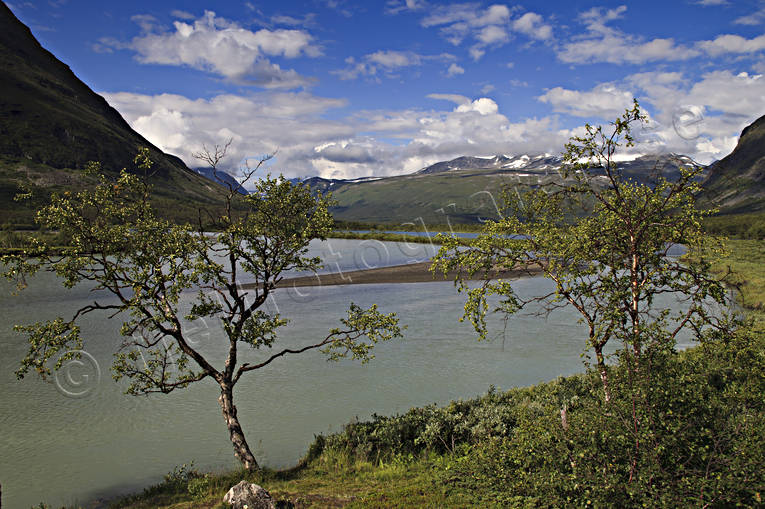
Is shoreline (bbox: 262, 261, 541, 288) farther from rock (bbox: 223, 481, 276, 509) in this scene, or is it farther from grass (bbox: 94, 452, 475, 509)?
rock (bbox: 223, 481, 276, 509)

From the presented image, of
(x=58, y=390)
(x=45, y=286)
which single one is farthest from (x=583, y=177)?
(x=45, y=286)

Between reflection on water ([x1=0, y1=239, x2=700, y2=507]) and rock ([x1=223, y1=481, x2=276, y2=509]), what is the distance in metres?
8.62

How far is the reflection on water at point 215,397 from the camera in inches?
816

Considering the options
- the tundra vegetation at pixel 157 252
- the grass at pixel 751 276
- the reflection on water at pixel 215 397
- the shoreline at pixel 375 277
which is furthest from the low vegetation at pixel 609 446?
the shoreline at pixel 375 277

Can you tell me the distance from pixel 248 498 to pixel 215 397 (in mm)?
18205

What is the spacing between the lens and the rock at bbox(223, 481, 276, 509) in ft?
40.4

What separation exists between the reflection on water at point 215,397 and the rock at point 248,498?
8.62 m

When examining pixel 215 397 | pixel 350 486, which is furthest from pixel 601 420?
pixel 215 397

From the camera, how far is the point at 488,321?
158 ft

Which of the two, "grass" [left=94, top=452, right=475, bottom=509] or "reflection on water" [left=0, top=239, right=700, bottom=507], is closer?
"grass" [left=94, top=452, right=475, bottom=509]

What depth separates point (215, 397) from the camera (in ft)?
95.4

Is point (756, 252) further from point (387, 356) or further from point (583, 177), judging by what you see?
point (583, 177)

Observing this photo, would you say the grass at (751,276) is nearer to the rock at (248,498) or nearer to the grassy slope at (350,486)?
the grassy slope at (350,486)

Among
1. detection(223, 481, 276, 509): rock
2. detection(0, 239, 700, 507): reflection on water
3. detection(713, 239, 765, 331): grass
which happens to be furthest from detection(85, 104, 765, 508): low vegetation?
detection(713, 239, 765, 331): grass
